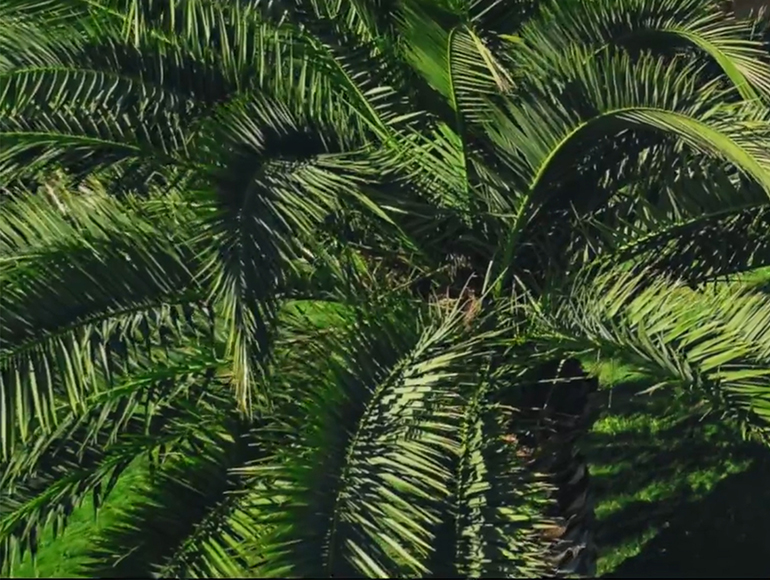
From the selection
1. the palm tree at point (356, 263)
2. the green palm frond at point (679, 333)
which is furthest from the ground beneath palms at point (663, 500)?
the green palm frond at point (679, 333)

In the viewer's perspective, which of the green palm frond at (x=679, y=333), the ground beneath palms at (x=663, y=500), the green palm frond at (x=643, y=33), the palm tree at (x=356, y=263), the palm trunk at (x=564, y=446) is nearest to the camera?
the palm tree at (x=356, y=263)

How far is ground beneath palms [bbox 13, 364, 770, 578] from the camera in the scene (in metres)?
4.91

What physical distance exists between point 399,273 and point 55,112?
1.53 meters

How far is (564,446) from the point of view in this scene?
16.0ft

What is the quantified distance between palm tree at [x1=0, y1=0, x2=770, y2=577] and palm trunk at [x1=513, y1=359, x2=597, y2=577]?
0.02 metres

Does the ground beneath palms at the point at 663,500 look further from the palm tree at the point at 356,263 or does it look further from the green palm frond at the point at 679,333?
the green palm frond at the point at 679,333

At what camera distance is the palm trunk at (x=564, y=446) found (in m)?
4.56

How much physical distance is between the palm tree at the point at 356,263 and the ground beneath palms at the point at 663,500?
0.44 metres

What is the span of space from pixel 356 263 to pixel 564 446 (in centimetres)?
122

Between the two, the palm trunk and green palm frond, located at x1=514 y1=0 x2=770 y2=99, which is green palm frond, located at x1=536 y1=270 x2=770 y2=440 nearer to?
the palm trunk

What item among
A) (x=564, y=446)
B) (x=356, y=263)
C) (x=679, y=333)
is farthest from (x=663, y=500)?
(x=356, y=263)

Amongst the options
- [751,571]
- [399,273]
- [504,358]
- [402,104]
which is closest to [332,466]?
[504,358]

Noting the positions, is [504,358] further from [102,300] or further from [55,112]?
[55,112]

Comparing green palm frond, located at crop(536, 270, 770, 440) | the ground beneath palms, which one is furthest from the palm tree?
the ground beneath palms
